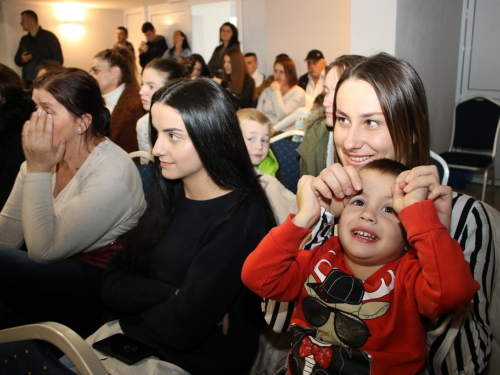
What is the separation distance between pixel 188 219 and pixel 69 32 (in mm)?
10272

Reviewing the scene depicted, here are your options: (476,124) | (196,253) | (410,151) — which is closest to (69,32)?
(476,124)

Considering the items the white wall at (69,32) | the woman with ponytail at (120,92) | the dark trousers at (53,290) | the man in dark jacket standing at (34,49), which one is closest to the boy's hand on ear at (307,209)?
the dark trousers at (53,290)

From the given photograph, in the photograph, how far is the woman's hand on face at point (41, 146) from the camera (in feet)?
5.68

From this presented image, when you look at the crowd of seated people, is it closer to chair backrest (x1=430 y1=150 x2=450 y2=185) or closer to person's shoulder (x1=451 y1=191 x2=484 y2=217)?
person's shoulder (x1=451 y1=191 x2=484 y2=217)

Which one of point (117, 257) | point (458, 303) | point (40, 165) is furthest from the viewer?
point (40, 165)

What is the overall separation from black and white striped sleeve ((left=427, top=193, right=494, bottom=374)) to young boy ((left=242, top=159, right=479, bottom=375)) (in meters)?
0.06

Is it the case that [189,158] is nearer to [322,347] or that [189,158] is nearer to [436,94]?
[322,347]

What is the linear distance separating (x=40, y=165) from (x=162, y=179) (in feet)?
1.71

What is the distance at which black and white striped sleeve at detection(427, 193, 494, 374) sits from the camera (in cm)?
105

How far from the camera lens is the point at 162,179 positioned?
1.59 m

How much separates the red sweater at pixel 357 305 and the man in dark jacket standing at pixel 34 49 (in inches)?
335

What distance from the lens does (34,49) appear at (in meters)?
8.40

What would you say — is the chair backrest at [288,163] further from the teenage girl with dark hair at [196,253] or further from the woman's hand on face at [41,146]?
the woman's hand on face at [41,146]

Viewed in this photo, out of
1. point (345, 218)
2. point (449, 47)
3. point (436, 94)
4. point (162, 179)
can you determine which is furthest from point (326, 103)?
point (449, 47)
